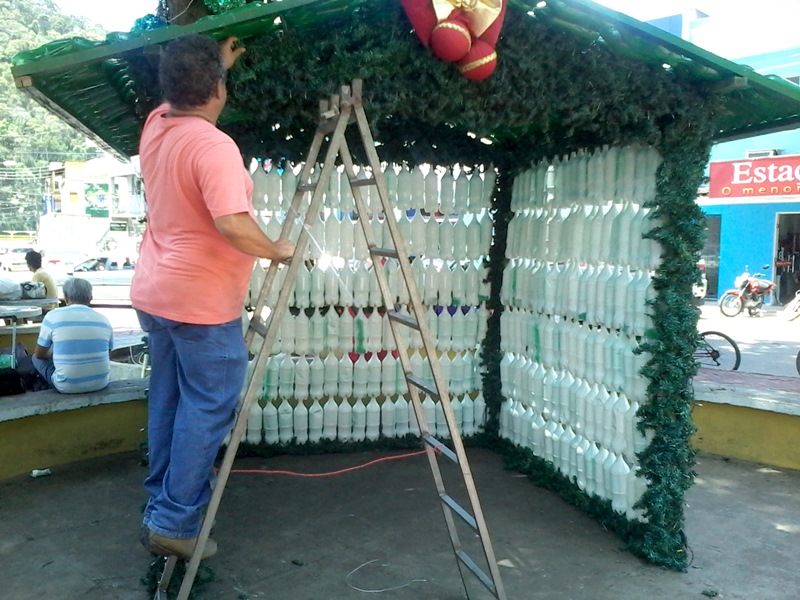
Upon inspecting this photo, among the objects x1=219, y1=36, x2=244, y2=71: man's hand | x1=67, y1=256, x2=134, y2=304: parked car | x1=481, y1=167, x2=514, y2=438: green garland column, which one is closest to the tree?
x1=67, y1=256, x2=134, y2=304: parked car

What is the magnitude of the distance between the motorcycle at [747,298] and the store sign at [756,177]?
112 inches

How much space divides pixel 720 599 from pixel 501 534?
3.71 ft

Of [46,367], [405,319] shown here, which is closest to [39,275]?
[46,367]

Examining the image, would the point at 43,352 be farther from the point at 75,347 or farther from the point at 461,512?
the point at 461,512

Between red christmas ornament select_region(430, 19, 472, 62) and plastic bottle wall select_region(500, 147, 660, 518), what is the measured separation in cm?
115

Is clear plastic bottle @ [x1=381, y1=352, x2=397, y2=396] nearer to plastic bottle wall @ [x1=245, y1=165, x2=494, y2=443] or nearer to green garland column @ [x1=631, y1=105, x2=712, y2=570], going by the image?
plastic bottle wall @ [x1=245, y1=165, x2=494, y2=443]

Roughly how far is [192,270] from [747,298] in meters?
17.3

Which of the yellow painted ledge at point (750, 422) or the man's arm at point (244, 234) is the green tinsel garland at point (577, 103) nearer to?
the man's arm at point (244, 234)

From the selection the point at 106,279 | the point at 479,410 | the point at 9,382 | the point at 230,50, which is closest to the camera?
the point at 230,50

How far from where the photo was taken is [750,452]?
17.6 ft

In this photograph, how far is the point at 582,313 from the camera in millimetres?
4062

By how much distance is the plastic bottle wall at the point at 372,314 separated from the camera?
15.6 ft

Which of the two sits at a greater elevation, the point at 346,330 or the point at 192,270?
the point at 192,270

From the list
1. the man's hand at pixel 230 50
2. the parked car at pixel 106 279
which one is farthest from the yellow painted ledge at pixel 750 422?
the parked car at pixel 106 279
